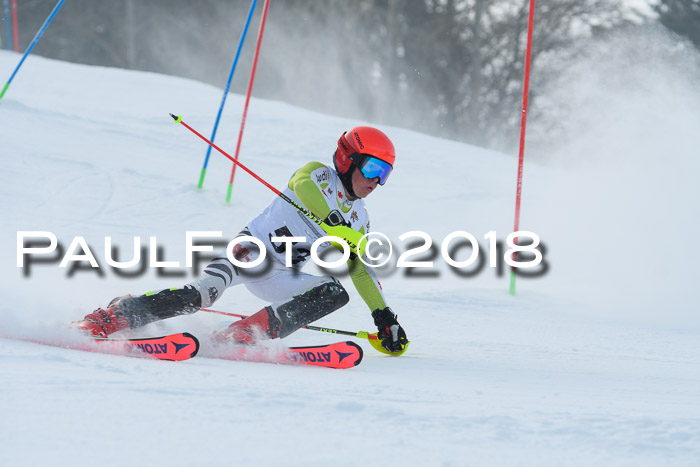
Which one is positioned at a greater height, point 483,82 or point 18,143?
point 483,82

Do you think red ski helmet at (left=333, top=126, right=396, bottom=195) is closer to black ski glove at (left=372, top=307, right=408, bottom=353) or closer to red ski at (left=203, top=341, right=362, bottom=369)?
black ski glove at (left=372, top=307, right=408, bottom=353)

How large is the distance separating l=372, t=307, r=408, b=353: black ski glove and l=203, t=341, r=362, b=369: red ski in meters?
0.37

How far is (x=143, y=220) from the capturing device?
6.47 meters

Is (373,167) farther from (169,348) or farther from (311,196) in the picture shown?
(169,348)

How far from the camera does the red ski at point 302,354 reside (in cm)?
284

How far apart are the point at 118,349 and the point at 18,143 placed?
212 inches

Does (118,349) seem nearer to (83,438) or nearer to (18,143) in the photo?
(83,438)

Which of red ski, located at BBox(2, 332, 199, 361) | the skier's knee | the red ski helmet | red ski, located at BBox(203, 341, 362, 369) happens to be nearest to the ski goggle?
the red ski helmet

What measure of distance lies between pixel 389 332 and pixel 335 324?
0.89 meters

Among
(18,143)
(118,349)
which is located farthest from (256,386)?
(18,143)

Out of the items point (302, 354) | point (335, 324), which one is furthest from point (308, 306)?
point (335, 324)

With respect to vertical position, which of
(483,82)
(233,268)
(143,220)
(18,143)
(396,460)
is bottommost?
(396,460)

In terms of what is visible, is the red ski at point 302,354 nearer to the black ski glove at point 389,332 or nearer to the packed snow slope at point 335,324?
the packed snow slope at point 335,324

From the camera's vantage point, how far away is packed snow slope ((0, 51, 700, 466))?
5.74 ft
